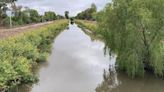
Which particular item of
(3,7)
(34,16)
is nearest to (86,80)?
(3,7)

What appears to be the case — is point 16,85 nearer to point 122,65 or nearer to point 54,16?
point 122,65

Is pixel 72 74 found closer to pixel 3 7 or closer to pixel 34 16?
pixel 3 7

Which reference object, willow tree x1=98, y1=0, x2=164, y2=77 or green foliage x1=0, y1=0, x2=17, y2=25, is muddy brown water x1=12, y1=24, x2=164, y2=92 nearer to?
willow tree x1=98, y1=0, x2=164, y2=77

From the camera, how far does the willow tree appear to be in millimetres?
17297

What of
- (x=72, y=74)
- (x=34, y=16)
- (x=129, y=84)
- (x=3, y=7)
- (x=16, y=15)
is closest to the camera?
(x=129, y=84)

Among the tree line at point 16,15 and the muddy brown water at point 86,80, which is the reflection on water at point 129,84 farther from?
the tree line at point 16,15

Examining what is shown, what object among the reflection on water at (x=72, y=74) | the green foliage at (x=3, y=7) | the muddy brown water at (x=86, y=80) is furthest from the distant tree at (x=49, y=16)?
the muddy brown water at (x=86, y=80)

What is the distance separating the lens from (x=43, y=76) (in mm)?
20203

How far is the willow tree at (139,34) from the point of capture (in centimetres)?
1730

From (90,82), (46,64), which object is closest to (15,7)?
(46,64)

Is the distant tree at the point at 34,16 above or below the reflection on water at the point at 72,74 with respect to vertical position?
above

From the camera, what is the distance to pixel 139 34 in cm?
1794

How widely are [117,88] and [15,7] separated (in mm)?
68348

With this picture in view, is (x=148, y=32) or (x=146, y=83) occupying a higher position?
(x=148, y=32)
